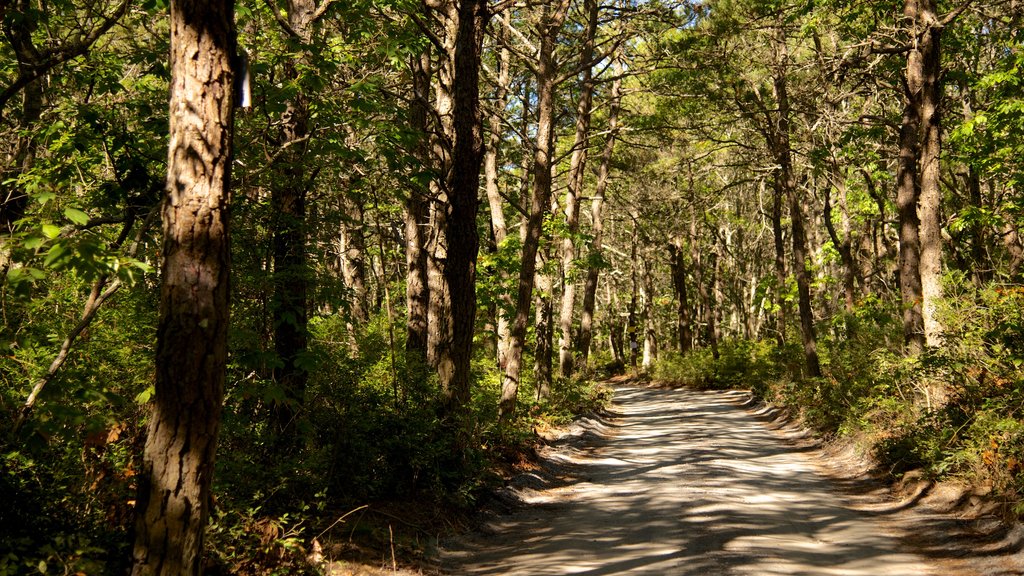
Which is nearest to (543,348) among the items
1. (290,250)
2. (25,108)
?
(290,250)

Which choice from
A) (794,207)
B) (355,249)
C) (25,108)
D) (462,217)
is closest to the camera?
(25,108)

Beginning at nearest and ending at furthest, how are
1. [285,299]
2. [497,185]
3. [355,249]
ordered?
1. [285,299]
2. [355,249]
3. [497,185]

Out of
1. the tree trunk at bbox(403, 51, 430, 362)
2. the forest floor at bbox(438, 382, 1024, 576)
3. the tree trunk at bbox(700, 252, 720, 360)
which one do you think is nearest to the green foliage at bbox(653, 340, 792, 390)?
the tree trunk at bbox(700, 252, 720, 360)

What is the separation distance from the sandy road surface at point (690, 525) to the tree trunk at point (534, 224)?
1.64 meters

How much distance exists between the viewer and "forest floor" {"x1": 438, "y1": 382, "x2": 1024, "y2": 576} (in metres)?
6.87

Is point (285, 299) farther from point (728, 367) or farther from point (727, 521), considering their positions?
point (728, 367)

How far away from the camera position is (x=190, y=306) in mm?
4637

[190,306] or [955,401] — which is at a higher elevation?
[190,306]

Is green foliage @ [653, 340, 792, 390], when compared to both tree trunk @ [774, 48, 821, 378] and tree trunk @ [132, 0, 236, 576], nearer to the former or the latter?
tree trunk @ [774, 48, 821, 378]

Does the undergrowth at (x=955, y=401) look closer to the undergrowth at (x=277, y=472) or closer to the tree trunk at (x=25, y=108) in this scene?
the undergrowth at (x=277, y=472)

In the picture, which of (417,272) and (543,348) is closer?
(417,272)

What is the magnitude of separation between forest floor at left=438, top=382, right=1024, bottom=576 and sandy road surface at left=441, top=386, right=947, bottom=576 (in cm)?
2

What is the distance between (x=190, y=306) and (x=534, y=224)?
10332 mm

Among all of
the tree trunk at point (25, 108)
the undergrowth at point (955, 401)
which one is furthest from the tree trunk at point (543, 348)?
the tree trunk at point (25, 108)
